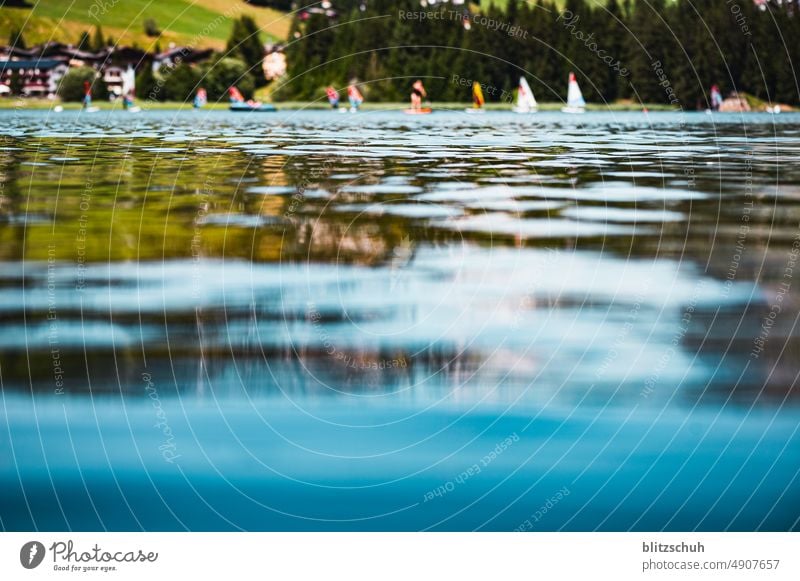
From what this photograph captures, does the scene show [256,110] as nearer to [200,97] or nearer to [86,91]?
[200,97]

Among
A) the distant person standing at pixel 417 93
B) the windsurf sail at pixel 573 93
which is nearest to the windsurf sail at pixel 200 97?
the distant person standing at pixel 417 93

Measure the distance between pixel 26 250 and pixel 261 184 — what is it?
642cm

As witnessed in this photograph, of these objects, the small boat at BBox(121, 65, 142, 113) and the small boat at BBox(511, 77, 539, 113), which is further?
the small boat at BBox(511, 77, 539, 113)

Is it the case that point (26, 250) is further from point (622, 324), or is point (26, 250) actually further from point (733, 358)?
point (733, 358)

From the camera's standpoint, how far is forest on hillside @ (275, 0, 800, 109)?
28.0 metres

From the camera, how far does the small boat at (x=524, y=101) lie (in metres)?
45.1

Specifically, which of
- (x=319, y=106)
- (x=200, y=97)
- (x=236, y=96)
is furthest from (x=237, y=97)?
(x=200, y=97)

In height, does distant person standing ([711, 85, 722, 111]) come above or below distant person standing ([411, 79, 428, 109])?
above

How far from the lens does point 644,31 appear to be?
32.8m

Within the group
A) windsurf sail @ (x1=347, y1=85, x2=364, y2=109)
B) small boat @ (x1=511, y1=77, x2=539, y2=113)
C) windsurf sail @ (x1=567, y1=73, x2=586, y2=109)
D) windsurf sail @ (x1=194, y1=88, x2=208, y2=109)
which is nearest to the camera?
windsurf sail @ (x1=347, y1=85, x2=364, y2=109)

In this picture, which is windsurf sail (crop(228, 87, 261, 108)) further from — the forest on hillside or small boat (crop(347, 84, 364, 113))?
small boat (crop(347, 84, 364, 113))

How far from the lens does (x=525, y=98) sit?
47.8m

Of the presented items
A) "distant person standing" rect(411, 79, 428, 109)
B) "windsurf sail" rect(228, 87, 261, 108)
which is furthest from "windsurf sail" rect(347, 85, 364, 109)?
"windsurf sail" rect(228, 87, 261, 108)

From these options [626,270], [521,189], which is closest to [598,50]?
[521,189]
